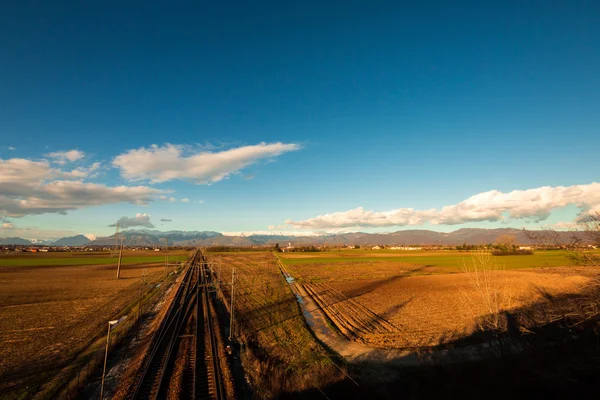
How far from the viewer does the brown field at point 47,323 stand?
770 inches

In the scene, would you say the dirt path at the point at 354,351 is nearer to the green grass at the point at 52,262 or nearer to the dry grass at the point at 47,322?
the dry grass at the point at 47,322

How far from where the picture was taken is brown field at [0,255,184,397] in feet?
64.2

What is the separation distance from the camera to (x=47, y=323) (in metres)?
30.2

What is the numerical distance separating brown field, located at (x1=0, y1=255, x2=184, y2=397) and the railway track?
5705 millimetres

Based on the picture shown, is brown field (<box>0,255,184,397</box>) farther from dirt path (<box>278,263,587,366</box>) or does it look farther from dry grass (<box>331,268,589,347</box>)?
dry grass (<box>331,268,589,347</box>)

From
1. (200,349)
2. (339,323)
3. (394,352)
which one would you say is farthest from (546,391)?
(200,349)

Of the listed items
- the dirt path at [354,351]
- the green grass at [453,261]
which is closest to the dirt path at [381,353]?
the dirt path at [354,351]

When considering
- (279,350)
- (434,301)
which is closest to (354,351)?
(279,350)

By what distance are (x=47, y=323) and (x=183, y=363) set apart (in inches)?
749

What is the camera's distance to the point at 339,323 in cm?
3256

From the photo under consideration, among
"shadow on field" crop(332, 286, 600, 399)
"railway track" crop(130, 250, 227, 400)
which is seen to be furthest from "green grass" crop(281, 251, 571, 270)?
"railway track" crop(130, 250, 227, 400)

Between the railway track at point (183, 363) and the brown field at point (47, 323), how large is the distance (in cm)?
570

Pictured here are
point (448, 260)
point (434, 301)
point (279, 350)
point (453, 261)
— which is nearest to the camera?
point (279, 350)

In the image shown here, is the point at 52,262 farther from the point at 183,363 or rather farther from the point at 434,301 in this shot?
the point at 434,301
